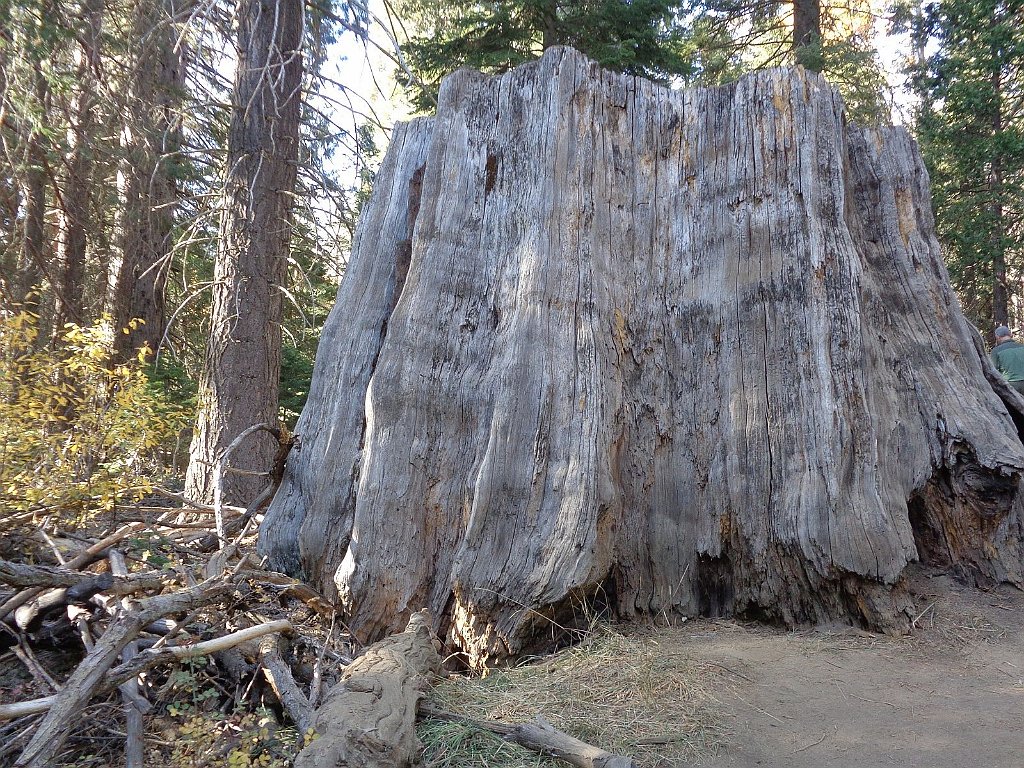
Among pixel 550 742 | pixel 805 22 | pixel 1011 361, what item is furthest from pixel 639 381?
pixel 805 22

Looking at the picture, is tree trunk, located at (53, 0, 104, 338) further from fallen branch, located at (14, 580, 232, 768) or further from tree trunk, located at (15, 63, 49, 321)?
fallen branch, located at (14, 580, 232, 768)

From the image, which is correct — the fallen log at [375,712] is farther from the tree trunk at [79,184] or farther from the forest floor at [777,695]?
the tree trunk at [79,184]

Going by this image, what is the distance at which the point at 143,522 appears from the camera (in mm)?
5188

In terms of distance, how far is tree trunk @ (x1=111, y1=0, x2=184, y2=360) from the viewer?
7.87 metres

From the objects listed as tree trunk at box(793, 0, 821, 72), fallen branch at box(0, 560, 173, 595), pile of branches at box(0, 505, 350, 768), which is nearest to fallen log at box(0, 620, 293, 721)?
pile of branches at box(0, 505, 350, 768)

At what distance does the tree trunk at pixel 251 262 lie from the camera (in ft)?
24.0

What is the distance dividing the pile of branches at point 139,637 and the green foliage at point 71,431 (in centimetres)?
30

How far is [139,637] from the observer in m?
3.64

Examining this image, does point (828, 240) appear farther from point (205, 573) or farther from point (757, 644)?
point (205, 573)

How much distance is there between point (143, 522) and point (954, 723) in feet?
16.5

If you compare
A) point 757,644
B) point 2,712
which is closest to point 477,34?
point 757,644

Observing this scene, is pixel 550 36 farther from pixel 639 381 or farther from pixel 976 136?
pixel 639 381

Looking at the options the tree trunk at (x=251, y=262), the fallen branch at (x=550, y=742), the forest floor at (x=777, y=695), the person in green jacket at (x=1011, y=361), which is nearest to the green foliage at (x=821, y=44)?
the person in green jacket at (x=1011, y=361)

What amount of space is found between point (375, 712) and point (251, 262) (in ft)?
18.4
